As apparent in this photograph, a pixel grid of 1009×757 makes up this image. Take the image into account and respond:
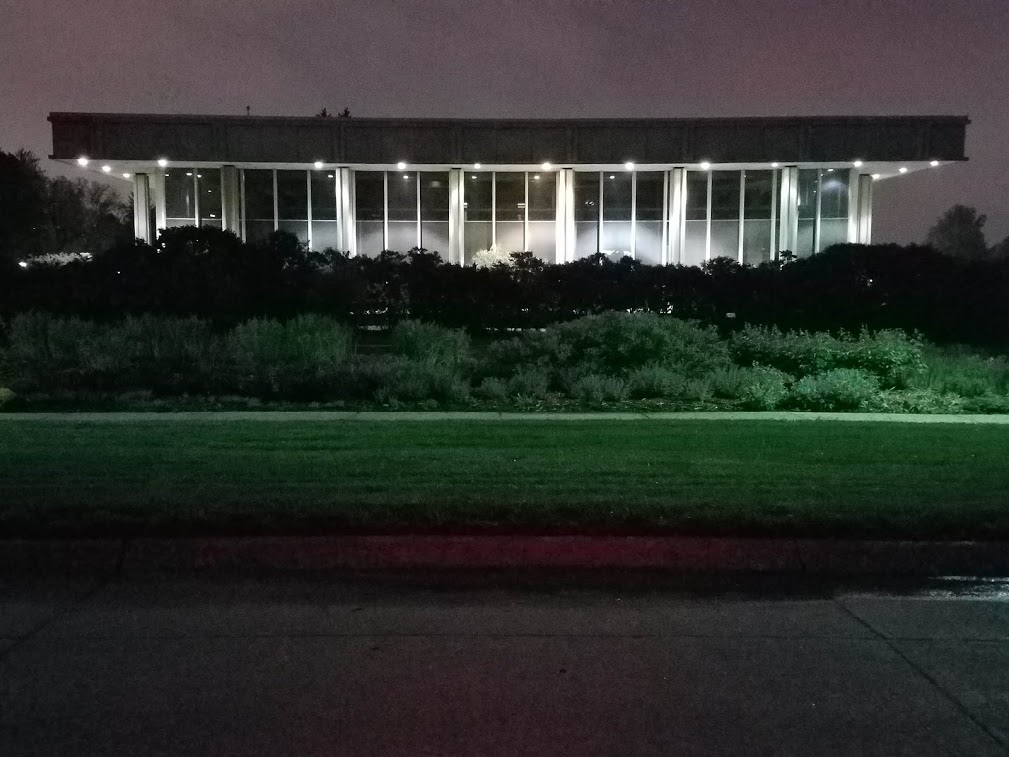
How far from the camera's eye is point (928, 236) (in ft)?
249

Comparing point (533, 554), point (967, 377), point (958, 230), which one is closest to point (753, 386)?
point (967, 377)

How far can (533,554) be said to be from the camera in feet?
27.2

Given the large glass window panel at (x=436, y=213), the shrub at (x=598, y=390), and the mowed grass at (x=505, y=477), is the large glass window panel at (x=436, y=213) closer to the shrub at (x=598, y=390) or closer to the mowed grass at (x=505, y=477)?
the shrub at (x=598, y=390)

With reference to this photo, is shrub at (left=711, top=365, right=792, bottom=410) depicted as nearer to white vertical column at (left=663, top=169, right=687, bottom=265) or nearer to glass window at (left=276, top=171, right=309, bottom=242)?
white vertical column at (left=663, top=169, right=687, bottom=265)

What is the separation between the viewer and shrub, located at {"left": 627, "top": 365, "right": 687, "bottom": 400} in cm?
1656

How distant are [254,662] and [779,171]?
3234 centimetres

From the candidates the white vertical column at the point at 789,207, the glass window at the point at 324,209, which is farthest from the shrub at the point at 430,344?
the white vertical column at the point at 789,207

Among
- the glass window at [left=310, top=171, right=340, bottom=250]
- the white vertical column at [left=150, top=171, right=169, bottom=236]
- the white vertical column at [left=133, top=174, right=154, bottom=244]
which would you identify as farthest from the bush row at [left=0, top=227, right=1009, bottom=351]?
the white vertical column at [left=133, top=174, right=154, bottom=244]

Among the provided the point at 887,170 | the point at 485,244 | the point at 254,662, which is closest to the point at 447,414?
the point at 254,662

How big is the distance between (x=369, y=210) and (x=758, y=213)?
12203 mm

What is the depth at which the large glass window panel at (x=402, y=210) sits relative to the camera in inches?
1411

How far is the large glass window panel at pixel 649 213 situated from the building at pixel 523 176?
45 mm

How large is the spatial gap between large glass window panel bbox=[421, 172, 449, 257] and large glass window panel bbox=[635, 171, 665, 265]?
6026mm

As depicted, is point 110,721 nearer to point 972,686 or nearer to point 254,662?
point 254,662
